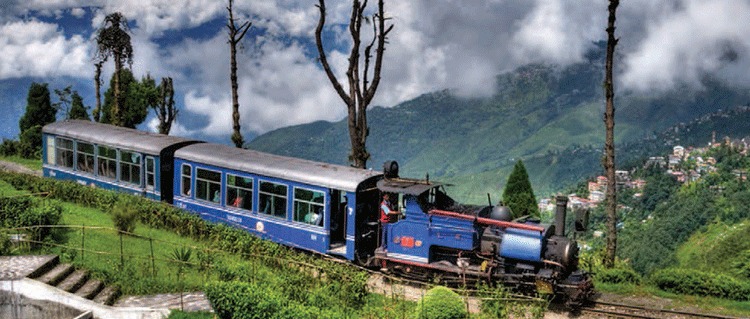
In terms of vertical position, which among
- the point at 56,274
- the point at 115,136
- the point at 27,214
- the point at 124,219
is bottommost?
the point at 56,274

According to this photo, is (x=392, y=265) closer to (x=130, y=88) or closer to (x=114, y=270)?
(x=114, y=270)

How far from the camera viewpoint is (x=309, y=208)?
1909cm

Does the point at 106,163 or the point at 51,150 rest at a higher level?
the point at 51,150

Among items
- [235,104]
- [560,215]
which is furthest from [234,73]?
[560,215]

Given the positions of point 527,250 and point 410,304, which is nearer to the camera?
point 410,304

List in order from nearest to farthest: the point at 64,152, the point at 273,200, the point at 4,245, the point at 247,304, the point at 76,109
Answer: the point at 247,304, the point at 4,245, the point at 273,200, the point at 64,152, the point at 76,109

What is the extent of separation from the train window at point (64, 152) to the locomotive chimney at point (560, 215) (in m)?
19.1

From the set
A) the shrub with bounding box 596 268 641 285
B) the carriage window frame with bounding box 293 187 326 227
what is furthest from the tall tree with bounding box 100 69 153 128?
the shrub with bounding box 596 268 641 285

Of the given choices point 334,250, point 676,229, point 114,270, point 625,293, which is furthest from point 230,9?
point 676,229

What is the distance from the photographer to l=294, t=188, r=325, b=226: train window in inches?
742

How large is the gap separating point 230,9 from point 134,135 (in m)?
6.87

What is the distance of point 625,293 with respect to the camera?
699 inches

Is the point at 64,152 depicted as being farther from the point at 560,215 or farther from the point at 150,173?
the point at 560,215

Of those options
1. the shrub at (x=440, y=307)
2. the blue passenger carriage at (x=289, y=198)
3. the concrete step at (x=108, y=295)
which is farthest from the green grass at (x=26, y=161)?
the shrub at (x=440, y=307)
